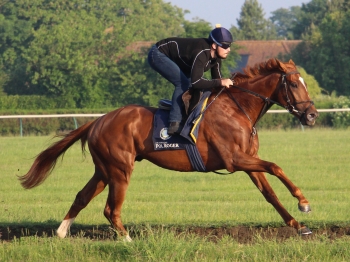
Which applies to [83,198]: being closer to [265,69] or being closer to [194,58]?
[194,58]

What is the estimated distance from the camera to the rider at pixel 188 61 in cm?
859

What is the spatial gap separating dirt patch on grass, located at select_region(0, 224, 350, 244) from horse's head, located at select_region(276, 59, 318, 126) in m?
1.37

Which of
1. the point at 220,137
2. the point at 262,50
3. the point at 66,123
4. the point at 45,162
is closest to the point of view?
the point at 220,137

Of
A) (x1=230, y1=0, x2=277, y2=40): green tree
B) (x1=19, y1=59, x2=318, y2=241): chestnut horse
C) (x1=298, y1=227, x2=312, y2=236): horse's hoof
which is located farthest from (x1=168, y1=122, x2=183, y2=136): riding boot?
(x1=230, y1=0, x2=277, y2=40): green tree

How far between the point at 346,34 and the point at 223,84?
4371 centimetres

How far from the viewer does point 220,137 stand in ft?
28.4

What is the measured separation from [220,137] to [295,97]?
0.99 m

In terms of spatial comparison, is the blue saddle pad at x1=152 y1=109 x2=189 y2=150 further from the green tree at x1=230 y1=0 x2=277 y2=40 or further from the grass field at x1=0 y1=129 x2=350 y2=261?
the green tree at x1=230 y1=0 x2=277 y2=40

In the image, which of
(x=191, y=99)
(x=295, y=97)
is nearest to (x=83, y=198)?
(x=191, y=99)

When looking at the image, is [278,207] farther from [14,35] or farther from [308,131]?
[14,35]

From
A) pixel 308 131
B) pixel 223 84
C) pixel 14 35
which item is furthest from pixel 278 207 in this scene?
pixel 14 35

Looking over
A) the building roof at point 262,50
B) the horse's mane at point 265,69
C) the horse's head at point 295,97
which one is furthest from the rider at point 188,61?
the building roof at point 262,50

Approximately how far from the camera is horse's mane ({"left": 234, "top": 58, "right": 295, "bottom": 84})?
8.86m

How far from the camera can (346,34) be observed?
5050cm
